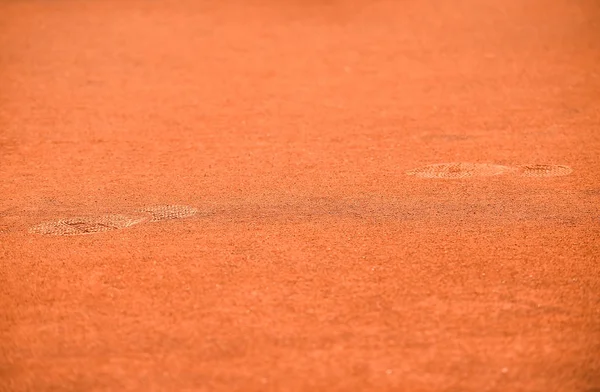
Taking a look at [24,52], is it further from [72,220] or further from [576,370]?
[576,370]

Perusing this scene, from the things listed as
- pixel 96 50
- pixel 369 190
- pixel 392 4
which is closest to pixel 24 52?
pixel 96 50

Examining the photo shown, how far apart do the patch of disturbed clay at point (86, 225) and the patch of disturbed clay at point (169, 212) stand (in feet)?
0.58

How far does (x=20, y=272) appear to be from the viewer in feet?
22.2

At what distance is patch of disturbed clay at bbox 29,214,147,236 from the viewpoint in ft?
25.6

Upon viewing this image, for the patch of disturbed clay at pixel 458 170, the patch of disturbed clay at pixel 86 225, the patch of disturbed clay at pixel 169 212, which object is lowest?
the patch of disturbed clay at pixel 458 170

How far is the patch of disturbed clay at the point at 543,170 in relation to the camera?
935 cm

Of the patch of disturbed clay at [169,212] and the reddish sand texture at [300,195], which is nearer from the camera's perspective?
the reddish sand texture at [300,195]

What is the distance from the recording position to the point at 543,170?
31.3 feet

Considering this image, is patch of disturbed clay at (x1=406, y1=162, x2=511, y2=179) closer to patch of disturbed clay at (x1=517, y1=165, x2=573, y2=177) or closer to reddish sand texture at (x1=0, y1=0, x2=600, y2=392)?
reddish sand texture at (x1=0, y1=0, x2=600, y2=392)

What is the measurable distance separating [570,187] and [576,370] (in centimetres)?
436

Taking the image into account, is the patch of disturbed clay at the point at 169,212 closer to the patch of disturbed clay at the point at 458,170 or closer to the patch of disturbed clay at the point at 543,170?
the patch of disturbed clay at the point at 458,170

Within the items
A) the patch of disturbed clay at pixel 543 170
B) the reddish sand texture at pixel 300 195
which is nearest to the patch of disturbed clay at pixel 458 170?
the reddish sand texture at pixel 300 195

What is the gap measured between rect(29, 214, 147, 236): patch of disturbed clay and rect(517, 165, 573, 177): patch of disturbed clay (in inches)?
182

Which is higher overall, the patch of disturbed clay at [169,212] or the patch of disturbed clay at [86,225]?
the patch of disturbed clay at [86,225]
